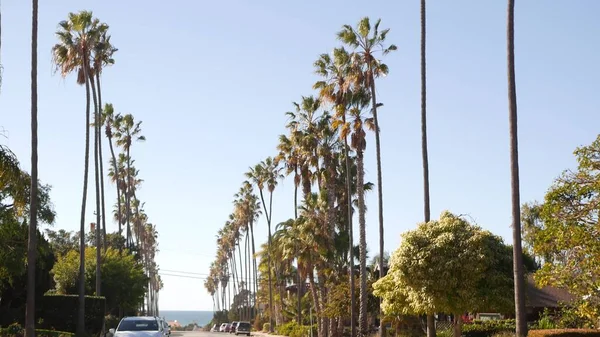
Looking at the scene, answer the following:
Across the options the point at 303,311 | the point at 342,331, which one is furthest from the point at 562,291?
the point at 303,311

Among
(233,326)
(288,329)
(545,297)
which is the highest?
(545,297)

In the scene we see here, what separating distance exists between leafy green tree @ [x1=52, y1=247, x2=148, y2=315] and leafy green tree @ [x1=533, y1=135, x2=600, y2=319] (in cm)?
4153

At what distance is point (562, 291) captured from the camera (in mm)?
45875

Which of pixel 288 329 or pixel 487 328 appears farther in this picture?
pixel 288 329

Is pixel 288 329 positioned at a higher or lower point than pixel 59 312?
lower

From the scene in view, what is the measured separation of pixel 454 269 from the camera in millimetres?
30781

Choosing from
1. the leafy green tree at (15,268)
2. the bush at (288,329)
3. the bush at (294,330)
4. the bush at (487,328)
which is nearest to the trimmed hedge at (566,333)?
the bush at (487,328)

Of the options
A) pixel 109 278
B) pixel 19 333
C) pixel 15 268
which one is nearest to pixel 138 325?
pixel 15 268

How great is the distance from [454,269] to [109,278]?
35728mm

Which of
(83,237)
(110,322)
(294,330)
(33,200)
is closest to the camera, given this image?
(33,200)

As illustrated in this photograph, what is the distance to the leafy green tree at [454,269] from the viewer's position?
30.5 meters

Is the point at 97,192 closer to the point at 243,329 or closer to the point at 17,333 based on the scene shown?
the point at 17,333

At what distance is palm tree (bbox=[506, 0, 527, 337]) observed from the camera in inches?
984

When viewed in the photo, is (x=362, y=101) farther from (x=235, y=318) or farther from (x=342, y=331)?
(x=235, y=318)
